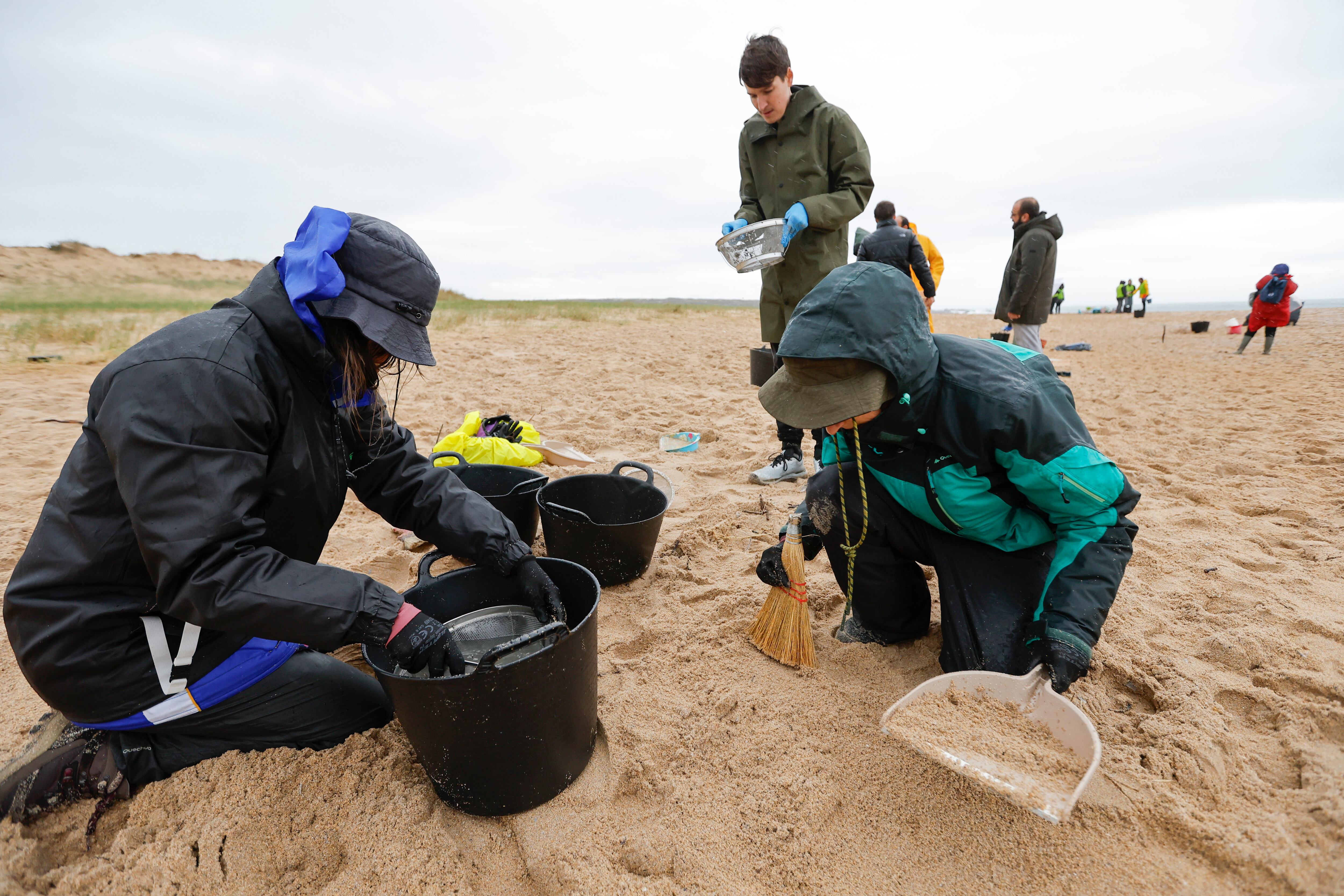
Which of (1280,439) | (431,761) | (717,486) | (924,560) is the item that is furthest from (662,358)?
(431,761)

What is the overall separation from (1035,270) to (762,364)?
4.09 meters

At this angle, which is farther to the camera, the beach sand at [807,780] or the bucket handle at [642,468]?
the bucket handle at [642,468]

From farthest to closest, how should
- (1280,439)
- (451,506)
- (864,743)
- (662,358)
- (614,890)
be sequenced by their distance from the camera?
(662,358)
(1280,439)
(451,506)
(864,743)
(614,890)

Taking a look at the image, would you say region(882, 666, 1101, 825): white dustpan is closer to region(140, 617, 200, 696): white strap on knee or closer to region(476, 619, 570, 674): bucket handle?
region(476, 619, 570, 674): bucket handle

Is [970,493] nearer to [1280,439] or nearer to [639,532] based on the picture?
[639,532]

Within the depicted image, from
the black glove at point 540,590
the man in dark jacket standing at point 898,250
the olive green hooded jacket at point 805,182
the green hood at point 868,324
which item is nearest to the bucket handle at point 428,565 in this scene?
the black glove at point 540,590

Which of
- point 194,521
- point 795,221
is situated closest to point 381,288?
point 194,521

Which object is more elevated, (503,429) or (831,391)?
(831,391)

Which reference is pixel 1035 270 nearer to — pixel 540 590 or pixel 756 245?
pixel 756 245

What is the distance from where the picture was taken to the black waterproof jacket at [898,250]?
4.63 metres

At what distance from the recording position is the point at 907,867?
1.37 meters

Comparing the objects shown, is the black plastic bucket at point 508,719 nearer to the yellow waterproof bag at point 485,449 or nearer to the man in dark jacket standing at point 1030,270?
the yellow waterproof bag at point 485,449

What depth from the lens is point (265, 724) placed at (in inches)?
64.6

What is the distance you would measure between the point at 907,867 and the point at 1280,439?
171 inches
